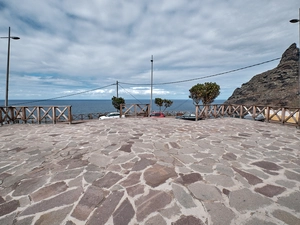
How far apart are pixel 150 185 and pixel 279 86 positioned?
197 feet

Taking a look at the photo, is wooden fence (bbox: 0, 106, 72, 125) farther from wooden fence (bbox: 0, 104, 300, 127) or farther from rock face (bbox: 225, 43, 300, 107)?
rock face (bbox: 225, 43, 300, 107)

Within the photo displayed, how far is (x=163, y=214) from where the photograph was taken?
175 cm

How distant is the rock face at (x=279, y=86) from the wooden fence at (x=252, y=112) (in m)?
36.7

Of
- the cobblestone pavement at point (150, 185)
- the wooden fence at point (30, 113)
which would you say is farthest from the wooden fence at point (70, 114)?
the cobblestone pavement at point (150, 185)

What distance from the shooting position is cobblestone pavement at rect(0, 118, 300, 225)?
173cm

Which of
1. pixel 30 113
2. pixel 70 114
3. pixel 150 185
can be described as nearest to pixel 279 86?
pixel 70 114

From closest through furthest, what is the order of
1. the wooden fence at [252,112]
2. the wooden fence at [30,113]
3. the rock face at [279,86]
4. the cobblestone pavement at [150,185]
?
1. the cobblestone pavement at [150,185]
2. the wooden fence at [252,112]
3. the wooden fence at [30,113]
4. the rock face at [279,86]

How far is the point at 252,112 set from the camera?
9.86 meters

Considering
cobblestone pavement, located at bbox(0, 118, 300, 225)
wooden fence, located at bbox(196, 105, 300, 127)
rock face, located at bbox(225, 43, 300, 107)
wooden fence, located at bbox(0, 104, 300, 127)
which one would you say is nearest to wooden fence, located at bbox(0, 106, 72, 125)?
wooden fence, located at bbox(0, 104, 300, 127)

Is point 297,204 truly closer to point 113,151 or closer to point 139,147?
point 139,147

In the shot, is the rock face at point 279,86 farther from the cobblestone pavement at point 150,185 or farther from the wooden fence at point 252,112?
the cobblestone pavement at point 150,185

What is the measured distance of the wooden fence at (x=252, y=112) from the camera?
773 cm

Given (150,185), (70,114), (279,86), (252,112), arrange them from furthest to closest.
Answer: (279,86)
(252,112)
(70,114)
(150,185)

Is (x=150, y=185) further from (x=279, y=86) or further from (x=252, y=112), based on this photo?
(x=279, y=86)
